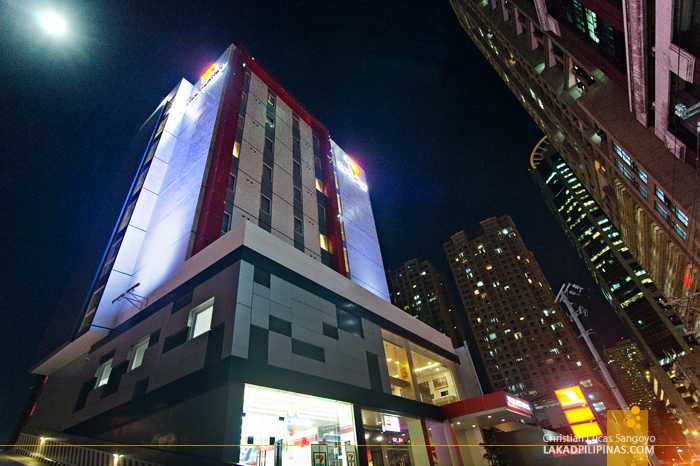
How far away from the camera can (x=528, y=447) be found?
23.3 m

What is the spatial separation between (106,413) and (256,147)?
72.7 feet

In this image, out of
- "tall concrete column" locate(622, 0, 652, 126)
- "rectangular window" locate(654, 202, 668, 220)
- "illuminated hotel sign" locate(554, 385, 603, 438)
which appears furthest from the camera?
"rectangular window" locate(654, 202, 668, 220)

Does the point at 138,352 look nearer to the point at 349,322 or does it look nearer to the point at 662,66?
the point at 349,322

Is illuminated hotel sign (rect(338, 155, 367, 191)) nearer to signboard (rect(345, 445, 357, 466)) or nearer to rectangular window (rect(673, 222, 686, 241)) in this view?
rectangular window (rect(673, 222, 686, 241))

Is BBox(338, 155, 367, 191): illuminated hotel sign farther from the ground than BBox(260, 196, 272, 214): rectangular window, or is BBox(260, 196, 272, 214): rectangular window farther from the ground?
BBox(338, 155, 367, 191): illuminated hotel sign

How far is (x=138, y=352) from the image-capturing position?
1922cm

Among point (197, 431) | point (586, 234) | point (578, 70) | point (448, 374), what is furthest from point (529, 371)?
point (197, 431)

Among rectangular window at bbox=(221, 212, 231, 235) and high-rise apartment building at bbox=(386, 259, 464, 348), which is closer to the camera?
rectangular window at bbox=(221, 212, 231, 235)

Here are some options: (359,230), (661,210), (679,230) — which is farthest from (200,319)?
(661,210)

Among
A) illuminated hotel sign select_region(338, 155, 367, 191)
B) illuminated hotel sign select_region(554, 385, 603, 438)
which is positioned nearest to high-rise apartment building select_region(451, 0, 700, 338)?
illuminated hotel sign select_region(554, 385, 603, 438)

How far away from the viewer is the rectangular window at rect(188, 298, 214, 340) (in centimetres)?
1611

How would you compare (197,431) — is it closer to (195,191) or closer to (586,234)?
(195,191)

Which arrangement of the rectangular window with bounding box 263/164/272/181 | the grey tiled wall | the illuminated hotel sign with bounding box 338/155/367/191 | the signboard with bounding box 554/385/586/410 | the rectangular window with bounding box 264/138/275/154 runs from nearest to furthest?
the grey tiled wall < the signboard with bounding box 554/385/586/410 < the rectangular window with bounding box 263/164/272/181 < the rectangular window with bounding box 264/138/275/154 < the illuminated hotel sign with bounding box 338/155/367/191

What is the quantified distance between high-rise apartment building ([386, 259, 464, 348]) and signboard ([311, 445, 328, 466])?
112064mm
